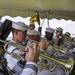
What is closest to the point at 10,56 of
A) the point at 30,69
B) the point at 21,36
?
the point at 21,36

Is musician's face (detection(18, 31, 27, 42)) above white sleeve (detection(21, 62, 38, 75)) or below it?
above

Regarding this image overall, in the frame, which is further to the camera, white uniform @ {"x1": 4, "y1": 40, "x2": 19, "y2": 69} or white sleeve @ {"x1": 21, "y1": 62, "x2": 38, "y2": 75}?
white uniform @ {"x1": 4, "y1": 40, "x2": 19, "y2": 69}

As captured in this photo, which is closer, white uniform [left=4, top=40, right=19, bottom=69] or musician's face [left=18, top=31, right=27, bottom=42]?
white uniform [left=4, top=40, right=19, bottom=69]

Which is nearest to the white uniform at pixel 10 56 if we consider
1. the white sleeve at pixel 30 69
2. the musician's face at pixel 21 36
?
the musician's face at pixel 21 36

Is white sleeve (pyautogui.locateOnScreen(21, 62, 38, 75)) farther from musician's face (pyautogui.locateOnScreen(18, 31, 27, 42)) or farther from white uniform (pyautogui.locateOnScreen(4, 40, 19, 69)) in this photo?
musician's face (pyautogui.locateOnScreen(18, 31, 27, 42))

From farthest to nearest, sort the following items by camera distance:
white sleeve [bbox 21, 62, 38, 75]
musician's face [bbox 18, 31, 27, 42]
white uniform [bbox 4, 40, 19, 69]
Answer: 1. musician's face [bbox 18, 31, 27, 42]
2. white uniform [bbox 4, 40, 19, 69]
3. white sleeve [bbox 21, 62, 38, 75]

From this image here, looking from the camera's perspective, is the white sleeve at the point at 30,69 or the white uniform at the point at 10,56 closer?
the white sleeve at the point at 30,69

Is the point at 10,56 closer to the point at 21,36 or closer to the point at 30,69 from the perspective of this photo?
the point at 21,36

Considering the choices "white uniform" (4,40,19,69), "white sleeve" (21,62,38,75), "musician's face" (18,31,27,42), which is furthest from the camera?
"musician's face" (18,31,27,42)

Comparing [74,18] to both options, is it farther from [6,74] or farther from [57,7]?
[6,74]

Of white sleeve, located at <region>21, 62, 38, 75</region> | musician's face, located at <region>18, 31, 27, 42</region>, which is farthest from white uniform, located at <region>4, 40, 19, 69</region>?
white sleeve, located at <region>21, 62, 38, 75</region>

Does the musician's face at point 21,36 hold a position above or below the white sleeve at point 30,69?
above

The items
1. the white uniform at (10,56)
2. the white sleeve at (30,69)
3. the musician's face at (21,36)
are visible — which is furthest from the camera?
the musician's face at (21,36)

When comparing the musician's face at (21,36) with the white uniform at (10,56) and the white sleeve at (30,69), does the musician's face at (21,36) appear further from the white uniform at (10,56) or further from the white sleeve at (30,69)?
the white sleeve at (30,69)
